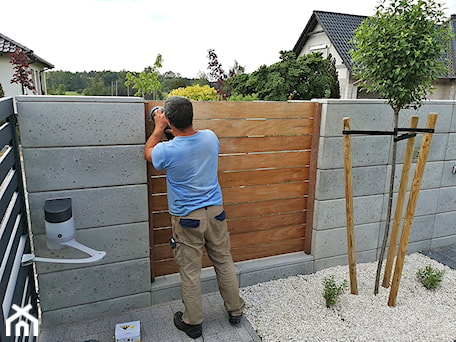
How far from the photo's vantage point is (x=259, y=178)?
321 centimetres

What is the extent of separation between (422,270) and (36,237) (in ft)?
12.1

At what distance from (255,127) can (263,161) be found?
0.34 meters

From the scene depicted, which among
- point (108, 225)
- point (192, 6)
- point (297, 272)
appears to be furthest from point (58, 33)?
point (297, 272)

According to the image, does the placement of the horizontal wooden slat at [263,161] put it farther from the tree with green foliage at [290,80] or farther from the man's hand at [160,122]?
the tree with green foliage at [290,80]

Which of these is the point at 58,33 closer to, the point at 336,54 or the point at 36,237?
the point at 36,237

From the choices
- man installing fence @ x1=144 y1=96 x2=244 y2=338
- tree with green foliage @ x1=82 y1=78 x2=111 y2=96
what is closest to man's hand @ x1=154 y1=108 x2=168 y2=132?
man installing fence @ x1=144 y1=96 x2=244 y2=338

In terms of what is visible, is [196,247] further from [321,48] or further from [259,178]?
[321,48]

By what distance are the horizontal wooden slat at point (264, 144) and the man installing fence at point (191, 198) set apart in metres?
0.51

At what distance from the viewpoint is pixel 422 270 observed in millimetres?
3607

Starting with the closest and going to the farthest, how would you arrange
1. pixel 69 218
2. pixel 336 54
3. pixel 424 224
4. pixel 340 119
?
pixel 69 218 → pixel 340 119 → pixel 424 224 → pixel 336 54

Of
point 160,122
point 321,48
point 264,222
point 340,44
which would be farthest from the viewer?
point 321,48

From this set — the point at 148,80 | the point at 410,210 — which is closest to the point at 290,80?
the point at 148,80

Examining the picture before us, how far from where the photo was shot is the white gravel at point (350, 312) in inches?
104

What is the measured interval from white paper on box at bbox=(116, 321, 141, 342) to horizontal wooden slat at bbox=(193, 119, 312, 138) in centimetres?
161
